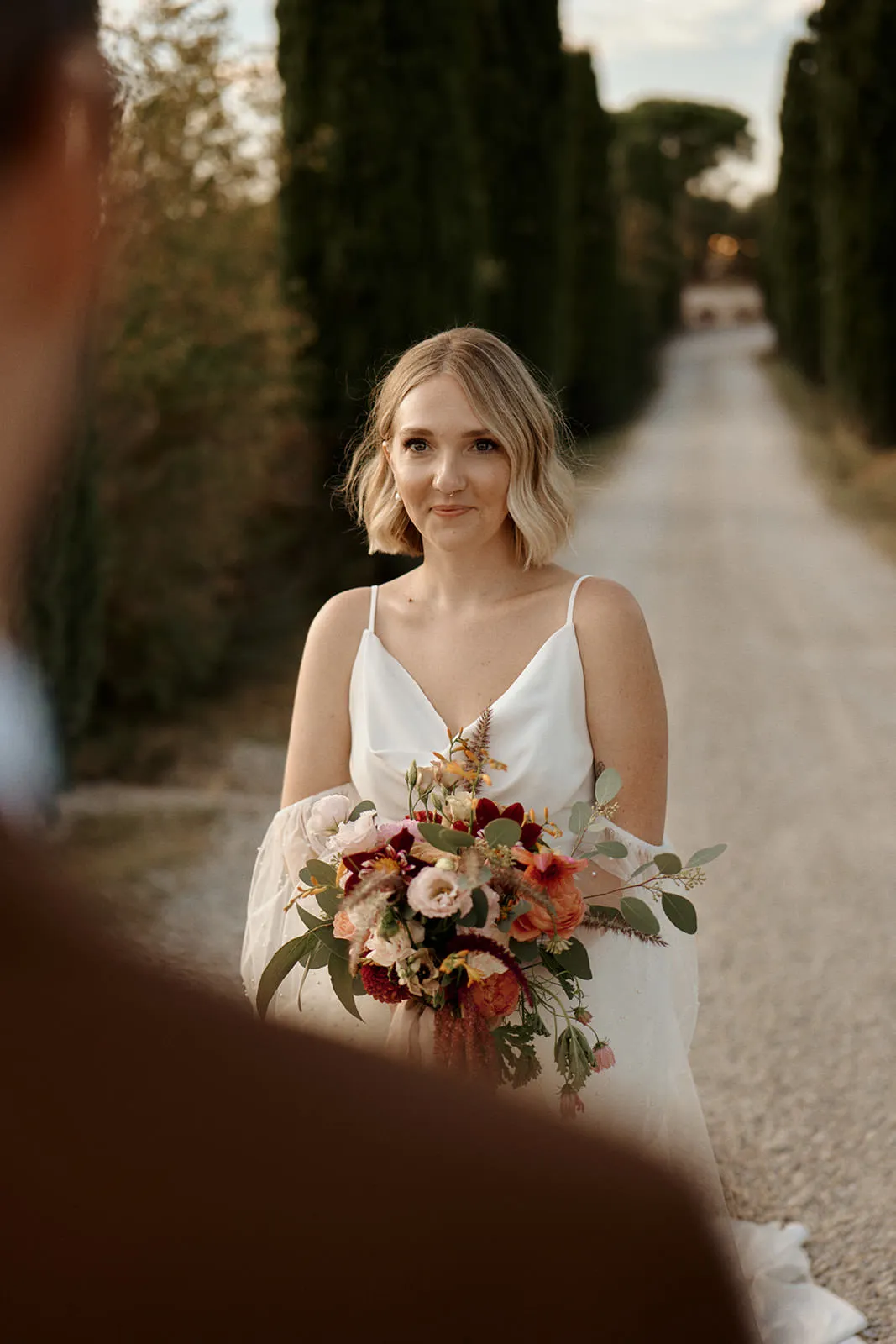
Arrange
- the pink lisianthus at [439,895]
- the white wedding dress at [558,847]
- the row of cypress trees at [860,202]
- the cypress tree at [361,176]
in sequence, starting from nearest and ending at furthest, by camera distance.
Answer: the pink lisianthus at [439,895] < the white wedding dress at [558,847] < the cypress tree at [361,176] < the row of cypress trees at [860,202]

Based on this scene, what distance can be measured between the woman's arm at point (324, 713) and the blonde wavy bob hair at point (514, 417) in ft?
0.93

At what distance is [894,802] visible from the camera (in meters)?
6.55

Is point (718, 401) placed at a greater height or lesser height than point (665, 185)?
lesser

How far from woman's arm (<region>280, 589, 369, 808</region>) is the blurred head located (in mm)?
1931


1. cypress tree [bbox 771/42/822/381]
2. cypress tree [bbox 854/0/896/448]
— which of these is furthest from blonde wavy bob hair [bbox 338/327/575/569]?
cypress tree [bbox 771/42/822/381]

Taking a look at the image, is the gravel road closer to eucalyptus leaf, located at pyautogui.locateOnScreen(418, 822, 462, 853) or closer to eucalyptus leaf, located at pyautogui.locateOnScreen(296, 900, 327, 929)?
eucalyptus leaf, located at pyautogui.locateOnScreen(418, 822, 462, 853)

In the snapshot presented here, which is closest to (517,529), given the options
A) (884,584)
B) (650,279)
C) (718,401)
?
(884,584)

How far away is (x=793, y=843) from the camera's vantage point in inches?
239

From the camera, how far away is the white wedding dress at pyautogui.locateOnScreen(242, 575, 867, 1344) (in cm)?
243

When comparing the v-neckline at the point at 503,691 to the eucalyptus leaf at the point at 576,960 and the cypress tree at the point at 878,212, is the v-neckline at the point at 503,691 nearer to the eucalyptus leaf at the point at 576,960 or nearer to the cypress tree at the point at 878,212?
the eucalyptus leaf at the point at 576,960

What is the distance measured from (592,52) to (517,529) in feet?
90.7

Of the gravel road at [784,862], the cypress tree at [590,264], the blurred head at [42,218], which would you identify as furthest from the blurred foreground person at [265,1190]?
the cypress tree at [590,264]

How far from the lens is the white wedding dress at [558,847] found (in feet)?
7.98

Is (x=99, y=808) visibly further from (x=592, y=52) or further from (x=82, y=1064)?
(x=592, y=52)
